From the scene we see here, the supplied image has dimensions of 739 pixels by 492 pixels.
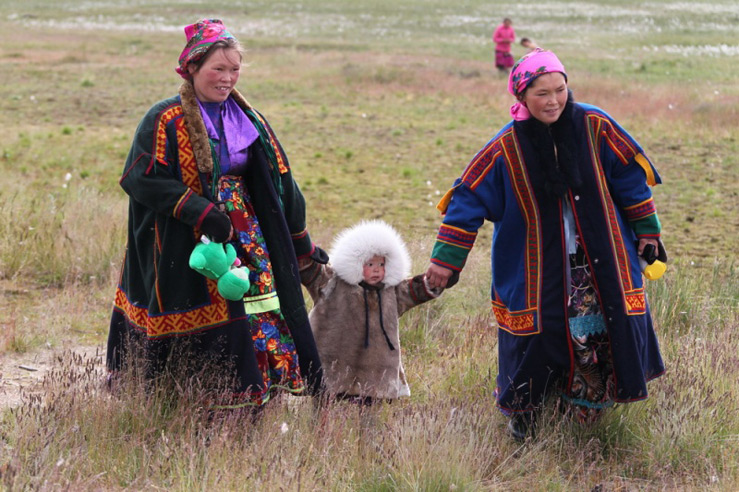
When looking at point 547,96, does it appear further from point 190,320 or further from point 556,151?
point 190,320

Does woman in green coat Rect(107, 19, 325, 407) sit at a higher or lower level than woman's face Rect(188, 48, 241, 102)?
lower

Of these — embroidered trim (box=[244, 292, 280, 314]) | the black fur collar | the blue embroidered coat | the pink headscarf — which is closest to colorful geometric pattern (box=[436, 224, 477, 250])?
the blue embroidered coat

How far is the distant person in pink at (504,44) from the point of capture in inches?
912

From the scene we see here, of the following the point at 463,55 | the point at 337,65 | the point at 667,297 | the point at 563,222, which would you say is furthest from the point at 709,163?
the point at 463,55

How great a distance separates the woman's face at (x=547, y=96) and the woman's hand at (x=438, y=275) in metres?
0.80

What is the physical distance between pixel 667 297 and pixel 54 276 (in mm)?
4600

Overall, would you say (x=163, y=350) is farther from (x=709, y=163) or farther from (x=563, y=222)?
(x=709, y=163)

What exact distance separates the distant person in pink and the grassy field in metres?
0.46

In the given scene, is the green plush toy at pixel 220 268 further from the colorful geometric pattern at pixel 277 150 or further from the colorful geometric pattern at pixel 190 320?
the colorful geometric pattern at pixel 277 150

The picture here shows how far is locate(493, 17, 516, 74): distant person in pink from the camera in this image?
23.2 metres

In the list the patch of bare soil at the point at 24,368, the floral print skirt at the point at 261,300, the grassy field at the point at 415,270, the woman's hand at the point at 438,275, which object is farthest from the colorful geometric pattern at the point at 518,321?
the patch of bare soil at the point at 24,368

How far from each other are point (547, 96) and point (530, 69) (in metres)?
0.14

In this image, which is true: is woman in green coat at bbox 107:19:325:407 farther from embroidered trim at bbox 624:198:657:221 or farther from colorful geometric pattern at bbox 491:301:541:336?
embroidered trim at bbox 624:198:657:221

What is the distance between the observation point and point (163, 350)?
4.09m
